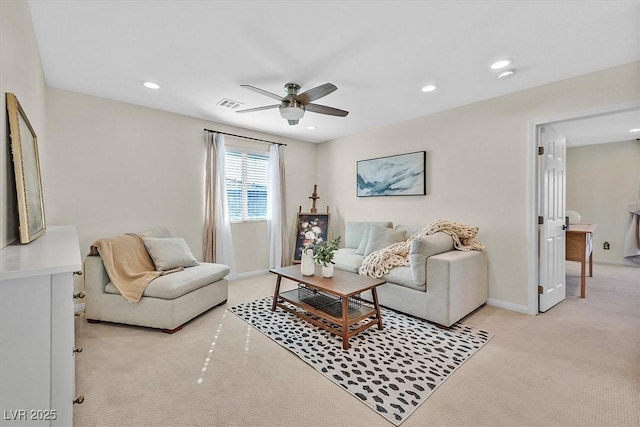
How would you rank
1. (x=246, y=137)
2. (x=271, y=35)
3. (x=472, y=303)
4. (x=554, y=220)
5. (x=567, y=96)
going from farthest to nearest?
(x=246, y=137) → (x=554, y=220) → (x=472, y=303) → (x=567, y=96) → (x=271, y=35)

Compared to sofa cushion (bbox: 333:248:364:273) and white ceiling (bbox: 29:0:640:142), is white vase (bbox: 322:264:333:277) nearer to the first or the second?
sofa cushion (bbox: 333:248:364:273)

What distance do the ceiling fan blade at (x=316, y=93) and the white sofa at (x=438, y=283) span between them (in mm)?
1662

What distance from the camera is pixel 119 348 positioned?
7.59 ft

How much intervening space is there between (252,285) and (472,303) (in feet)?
9.26

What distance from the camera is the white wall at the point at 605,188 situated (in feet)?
17.4

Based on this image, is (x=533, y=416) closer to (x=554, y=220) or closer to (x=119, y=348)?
(x=554, y=220)

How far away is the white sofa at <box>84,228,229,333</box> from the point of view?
260 cm

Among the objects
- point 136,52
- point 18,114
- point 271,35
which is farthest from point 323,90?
point 18,114

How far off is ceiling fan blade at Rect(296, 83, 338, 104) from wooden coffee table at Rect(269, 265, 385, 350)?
1.68m

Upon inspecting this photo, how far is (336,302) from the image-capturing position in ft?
9.24

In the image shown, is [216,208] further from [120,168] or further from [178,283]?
[178,283]

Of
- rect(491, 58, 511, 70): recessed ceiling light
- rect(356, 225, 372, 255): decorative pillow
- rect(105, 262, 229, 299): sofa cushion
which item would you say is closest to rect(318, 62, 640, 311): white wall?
rect(356, 225, 372, 255): decorative pillow

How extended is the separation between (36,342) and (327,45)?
91.5 inches

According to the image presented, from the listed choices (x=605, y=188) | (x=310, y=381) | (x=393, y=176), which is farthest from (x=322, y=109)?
(x=605, y=188)
